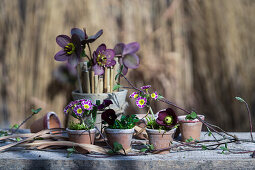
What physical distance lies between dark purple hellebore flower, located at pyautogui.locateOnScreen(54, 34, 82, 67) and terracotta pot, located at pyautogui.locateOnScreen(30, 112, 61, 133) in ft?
0.69

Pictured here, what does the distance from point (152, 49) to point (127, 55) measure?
0.49 ft

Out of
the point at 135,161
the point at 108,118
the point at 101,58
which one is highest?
the point at 101,58

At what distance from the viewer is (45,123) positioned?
1.21 meters

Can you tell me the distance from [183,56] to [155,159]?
603 millimetres

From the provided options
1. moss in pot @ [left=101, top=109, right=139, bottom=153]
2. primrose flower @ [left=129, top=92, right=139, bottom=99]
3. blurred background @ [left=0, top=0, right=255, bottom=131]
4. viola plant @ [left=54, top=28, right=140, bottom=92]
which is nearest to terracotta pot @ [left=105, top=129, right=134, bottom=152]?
moss in pot @ [left=101, top=109, right=139, bottom=153]

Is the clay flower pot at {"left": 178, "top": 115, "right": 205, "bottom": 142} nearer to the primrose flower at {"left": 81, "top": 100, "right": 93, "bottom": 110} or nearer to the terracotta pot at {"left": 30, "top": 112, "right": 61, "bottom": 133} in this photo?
the primrose flower at {"left": 81, "top": 100, "right": 93, "bottom": 110}

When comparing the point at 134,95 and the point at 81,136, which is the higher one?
the point at 134,95

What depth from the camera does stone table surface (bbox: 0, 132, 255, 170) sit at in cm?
90

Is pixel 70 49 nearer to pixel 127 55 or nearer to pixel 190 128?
A: pixel 127 55

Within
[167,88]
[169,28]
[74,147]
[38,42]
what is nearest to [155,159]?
[74,147]

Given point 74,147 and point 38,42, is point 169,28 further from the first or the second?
point 74,147

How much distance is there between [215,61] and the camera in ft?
4.50

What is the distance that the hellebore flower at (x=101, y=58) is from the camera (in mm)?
1181

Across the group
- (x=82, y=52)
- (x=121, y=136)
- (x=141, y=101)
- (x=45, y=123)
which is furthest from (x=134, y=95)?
(x=45, y=123)
